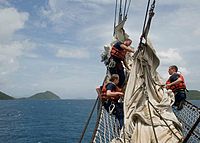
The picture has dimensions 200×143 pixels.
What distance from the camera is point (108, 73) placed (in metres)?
6.45

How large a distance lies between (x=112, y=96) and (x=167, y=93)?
95cm

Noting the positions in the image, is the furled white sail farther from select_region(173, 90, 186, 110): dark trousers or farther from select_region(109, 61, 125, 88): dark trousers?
select_region(173, 90, 186, 110): dark trousers

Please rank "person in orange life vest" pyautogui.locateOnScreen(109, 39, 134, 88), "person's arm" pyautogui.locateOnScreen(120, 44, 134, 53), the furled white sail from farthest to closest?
"person in orange life vest" pyautogui.locateOnScreen(109, 39, 134, 88)
"person's arm" pyautogui.locateOnScreen(120, 44, 134, 53)
the furled white sail

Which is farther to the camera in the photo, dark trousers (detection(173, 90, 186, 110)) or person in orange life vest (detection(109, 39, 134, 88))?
dark trousers (detection(173, 90, 186, 110))

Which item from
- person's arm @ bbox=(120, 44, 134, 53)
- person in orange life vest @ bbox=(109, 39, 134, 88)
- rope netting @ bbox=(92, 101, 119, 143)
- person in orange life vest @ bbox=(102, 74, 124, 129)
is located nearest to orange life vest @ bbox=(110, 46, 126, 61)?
person in orange life vest @ bbox=(109, 39, 134, 88)

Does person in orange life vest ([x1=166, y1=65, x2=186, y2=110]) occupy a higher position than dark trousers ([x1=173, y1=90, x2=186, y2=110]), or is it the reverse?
person in orange life vest ([x1=166, y1=65, x2=186, y2=110])

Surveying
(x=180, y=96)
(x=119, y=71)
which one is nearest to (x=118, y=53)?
(x=119, y=71)

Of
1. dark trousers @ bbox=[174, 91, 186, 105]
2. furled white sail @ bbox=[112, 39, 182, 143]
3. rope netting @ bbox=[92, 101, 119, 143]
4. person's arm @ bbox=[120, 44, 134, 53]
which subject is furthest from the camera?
dark trousers @ bbox=[174, 91, 186, 105]

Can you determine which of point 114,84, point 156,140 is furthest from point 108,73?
point 156,140

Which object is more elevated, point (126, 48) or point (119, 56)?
point (126, 48)

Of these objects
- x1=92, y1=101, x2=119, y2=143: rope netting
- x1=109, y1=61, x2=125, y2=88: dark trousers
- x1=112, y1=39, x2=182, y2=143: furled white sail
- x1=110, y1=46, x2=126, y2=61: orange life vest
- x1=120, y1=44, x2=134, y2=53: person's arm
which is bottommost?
x1=92, y1=101, x2=119, y2=143: rope netting

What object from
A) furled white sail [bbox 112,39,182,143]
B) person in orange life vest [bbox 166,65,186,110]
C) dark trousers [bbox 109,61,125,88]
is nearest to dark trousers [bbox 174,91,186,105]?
person in orange life vest [bbox 166,65,186,110]

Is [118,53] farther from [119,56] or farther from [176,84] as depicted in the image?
[176,84]

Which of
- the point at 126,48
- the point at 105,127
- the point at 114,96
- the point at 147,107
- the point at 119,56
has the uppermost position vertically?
the point at 126,48
